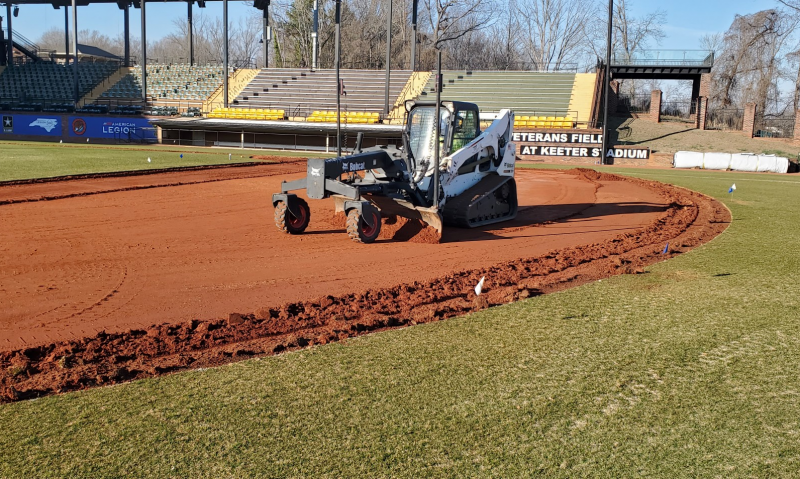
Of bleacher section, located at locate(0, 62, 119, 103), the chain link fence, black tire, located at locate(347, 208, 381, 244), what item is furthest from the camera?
bleacher section, located at locate(0, 62, 119, 103)

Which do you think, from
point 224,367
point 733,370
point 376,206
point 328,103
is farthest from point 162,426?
point 328,103

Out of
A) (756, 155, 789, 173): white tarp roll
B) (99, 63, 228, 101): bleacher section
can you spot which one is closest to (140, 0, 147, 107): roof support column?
(99, 63, 228, 101): bleacher section

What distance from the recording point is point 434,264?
35.7ft

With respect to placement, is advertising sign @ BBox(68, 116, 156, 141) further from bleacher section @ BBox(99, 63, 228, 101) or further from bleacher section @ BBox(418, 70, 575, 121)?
bleacher section @ BBox(418, 70, 575, 121)

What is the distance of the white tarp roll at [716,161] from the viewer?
35031mm

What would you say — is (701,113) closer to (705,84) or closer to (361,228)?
(705,84)

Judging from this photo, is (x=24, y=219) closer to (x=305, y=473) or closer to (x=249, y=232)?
(x=249, y=232)

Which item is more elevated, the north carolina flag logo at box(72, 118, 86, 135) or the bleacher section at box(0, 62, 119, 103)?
the bleacher section at box(0, 62, 119, 103)

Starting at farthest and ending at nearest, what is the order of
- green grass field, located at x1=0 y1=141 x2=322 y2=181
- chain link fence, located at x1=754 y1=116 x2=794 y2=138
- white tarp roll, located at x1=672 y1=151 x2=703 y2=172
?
chain link fence, located at x1=754 y1=116 x2=794 y2=138 < white tarp roll, located at x1=672 y1=151 x2=703 y2=172 < green grass field, located at x1=0 y1=141 x2=322 y2=181

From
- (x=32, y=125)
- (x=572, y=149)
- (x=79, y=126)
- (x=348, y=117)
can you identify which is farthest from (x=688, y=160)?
(x=32, y=125)

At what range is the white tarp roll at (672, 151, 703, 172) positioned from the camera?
1417 inches

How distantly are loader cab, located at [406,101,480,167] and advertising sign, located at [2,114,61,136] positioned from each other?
140ft

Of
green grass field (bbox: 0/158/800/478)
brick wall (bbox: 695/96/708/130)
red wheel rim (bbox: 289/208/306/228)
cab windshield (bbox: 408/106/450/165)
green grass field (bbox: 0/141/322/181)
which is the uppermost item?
brick wall (bbox: 695/96/708/130)

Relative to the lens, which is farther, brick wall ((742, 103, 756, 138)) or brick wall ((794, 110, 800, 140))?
brick wall ((742, 103, 756, 138))
